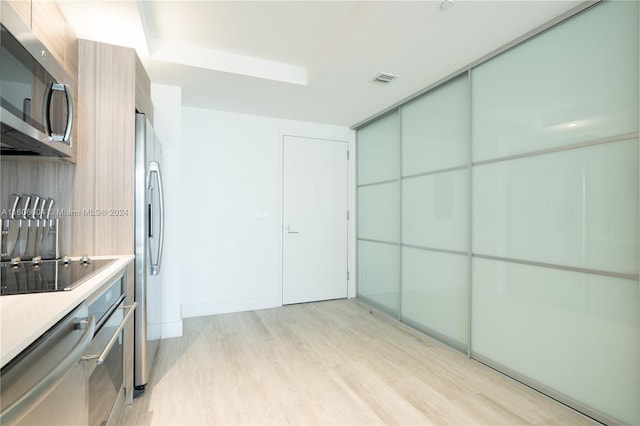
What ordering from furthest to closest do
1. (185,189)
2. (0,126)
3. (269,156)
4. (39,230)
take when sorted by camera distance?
(269,156) < (185,189) < (39,230) < (0,126)

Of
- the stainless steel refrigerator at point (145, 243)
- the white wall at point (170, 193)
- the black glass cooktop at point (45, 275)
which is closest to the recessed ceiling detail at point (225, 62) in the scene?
the white wall at point (170, 193)

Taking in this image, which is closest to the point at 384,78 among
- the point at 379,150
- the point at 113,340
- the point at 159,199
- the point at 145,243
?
the point at 379,150

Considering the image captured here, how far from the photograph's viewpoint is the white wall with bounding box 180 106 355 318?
3.61 meters

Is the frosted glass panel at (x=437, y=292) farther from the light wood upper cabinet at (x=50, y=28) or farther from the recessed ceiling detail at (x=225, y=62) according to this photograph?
the light wood upper cabinet at (x=50, y=28)

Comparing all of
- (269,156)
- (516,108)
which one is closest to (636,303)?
(516,108)

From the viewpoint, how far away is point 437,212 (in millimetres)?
2977

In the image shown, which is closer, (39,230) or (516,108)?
(39,230)

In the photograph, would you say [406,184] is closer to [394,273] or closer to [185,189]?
[394,273]

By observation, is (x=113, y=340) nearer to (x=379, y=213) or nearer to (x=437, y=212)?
(x=437, y=212)

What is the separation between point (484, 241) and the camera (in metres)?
2.49

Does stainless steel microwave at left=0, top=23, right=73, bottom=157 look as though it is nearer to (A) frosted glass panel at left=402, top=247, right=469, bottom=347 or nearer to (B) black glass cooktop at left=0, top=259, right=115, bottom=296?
(B) black glass cooktop at left=0, top=259, right=115, bottom=296

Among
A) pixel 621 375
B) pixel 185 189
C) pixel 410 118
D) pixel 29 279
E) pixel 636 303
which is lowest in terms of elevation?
pixel 621 375

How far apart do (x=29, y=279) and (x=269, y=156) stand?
9.55ft

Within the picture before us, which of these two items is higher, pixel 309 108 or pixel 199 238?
pixel 309 108
